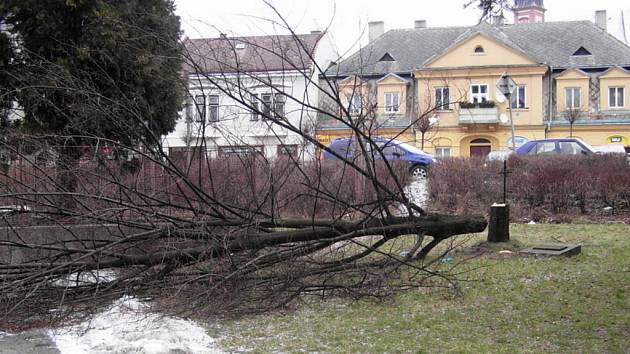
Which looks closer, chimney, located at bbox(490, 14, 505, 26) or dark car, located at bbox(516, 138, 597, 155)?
chimney, located at bbox(490, 14, 505, 26)

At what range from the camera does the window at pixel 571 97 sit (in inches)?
1431

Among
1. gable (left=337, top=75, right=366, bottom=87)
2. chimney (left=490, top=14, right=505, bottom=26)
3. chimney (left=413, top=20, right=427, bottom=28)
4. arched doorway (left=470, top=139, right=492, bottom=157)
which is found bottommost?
arched doorway (left=470, top=139, right=492, bottom=157)

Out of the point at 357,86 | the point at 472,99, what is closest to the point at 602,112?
the point at 472,99

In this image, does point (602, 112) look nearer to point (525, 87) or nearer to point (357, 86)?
point (525, 87)

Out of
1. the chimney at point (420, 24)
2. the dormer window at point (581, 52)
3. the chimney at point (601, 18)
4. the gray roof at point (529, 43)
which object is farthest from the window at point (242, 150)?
the chimney at point (601, 18)

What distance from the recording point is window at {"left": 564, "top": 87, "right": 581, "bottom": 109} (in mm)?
36344

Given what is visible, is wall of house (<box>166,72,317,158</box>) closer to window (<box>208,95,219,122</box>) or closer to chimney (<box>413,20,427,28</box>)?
window (<box>208,95,219,122</box>)

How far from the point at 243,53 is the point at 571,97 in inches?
1297

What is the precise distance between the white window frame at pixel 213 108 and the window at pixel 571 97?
3232cm

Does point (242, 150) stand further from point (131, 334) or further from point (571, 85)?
point (571, 85)

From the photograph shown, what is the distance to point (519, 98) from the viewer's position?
3675 centimetres

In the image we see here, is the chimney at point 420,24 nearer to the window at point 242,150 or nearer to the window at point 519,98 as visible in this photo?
the window at point 519,98

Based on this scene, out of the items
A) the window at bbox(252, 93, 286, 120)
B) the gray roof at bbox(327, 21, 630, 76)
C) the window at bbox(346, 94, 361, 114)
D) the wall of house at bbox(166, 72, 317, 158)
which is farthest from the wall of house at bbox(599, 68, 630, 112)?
the window at bbox(252, 93, 286, 120)

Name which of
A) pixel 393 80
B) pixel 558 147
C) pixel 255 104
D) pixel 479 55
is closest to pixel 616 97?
pixel 479 55
